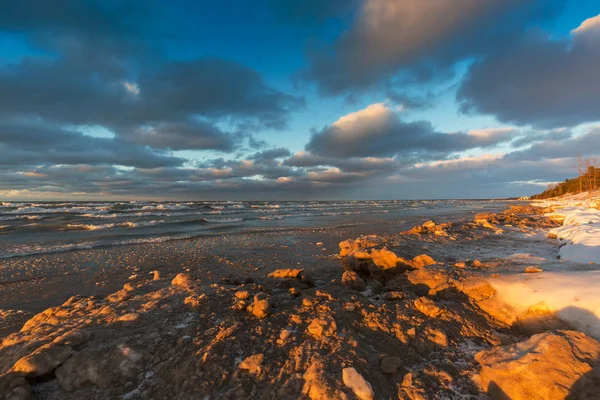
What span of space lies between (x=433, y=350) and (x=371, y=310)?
1.13m

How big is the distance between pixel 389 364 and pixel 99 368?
343cm

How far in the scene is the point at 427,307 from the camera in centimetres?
454

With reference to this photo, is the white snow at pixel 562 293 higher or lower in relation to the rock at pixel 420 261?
higher

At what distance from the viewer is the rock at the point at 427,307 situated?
4.43 meters

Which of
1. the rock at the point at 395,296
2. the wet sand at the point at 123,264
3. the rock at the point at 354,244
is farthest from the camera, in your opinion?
the rock at the point at 354,244

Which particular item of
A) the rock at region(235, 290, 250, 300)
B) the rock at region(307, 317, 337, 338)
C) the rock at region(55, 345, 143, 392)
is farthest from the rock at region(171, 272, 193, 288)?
the rock at region(307, 317, 337, 338)

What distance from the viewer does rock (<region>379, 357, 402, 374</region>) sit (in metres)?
3.12

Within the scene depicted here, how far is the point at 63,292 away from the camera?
7.58 metres

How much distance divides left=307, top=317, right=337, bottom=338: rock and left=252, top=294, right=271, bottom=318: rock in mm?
817

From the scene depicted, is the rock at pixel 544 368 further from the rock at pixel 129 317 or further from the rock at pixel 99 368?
the rock at pixel 129 317

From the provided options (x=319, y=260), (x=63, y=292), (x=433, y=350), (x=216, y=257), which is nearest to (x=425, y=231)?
(x=319, y=260)

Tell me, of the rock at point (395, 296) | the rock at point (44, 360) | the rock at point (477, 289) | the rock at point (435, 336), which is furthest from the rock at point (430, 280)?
the rock at point (44, 360)

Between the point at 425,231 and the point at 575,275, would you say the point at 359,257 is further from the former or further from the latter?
the point at 425,231

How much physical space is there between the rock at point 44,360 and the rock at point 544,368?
4.95 meters
